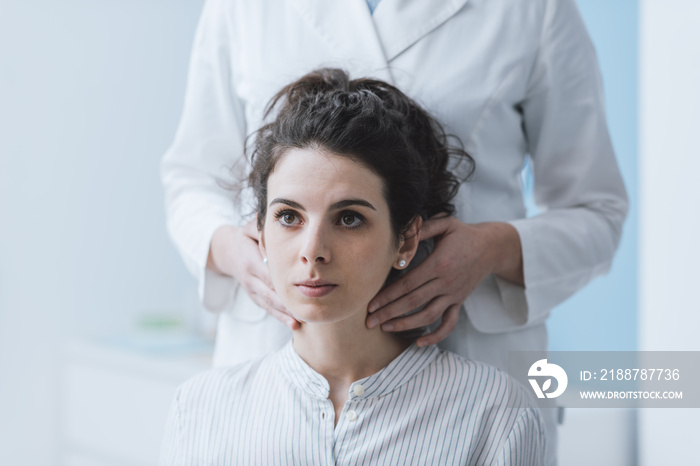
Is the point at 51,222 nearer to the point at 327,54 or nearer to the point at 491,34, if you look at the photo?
the point at 327,54

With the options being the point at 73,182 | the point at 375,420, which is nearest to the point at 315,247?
the point at 375,420

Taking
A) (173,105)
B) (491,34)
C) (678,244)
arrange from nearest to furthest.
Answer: (491,34) → (678,244) → (173,105)

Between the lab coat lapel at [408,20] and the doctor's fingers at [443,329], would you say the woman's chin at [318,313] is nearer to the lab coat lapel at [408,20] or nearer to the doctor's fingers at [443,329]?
the doctor's fingers at [443,329]

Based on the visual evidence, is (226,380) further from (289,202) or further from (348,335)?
(289,202)

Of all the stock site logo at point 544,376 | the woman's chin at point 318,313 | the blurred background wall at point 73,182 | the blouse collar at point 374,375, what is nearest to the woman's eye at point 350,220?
the woman's chin at point 318,313

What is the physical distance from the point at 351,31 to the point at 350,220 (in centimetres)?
34

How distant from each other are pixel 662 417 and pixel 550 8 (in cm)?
122

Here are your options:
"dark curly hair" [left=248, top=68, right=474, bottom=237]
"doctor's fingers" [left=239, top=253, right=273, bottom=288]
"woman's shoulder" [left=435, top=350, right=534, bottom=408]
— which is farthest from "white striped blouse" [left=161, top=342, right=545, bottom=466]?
"dark curly hair" [left=248, top=68, right=474, bottom=237]

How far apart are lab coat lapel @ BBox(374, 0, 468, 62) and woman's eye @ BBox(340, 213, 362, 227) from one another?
11.8 inches

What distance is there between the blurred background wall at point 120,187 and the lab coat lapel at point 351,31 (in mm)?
1017

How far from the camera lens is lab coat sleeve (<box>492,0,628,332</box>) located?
104cm

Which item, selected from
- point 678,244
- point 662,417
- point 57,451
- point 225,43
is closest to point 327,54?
point 225,43

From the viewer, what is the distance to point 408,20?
3.44 feet

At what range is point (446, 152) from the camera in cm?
101
